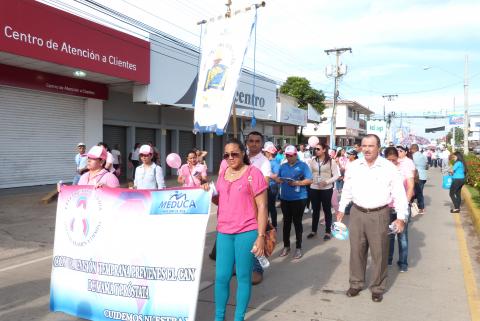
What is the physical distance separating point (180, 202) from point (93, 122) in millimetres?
12486

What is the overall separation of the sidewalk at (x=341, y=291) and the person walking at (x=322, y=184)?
0.58 m

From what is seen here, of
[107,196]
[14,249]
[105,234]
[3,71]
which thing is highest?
[3,71]

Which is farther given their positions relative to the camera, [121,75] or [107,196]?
[121,75]

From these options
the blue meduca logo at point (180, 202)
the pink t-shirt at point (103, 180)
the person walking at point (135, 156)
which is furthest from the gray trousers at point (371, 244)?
the person walking at point (135, 156)

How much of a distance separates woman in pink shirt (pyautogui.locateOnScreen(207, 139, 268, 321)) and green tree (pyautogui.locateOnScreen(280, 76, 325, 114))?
38105 millimetres

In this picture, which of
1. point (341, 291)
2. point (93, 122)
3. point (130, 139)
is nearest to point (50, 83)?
point (93, 122)

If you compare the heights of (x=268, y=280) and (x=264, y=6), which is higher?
(x=264, y=6)

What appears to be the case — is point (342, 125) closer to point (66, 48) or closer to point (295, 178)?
point (66, 48)

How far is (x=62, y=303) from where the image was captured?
415cm

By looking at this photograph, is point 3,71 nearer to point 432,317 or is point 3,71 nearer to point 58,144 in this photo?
point 58,144

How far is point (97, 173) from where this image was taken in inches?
179

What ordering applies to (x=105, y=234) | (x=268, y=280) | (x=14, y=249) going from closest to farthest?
1. (x=105, y=234)
2. (x=268, y=280)
3. (x=14, y=249)

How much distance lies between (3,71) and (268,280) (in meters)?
10.3

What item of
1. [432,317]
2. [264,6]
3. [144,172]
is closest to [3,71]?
[144,172]
